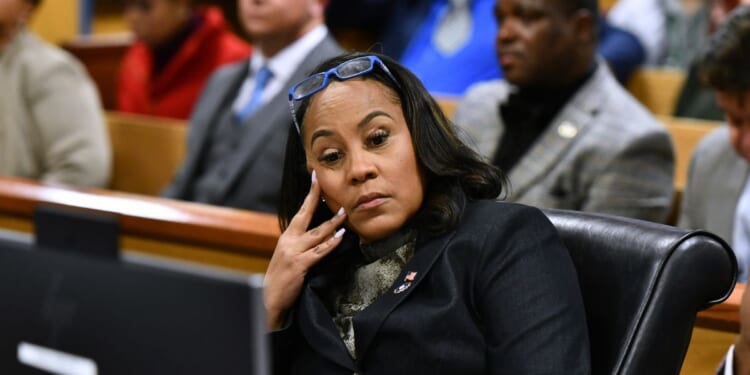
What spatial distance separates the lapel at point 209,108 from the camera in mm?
3100

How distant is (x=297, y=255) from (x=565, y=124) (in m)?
1.19

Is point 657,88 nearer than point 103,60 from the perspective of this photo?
Yes

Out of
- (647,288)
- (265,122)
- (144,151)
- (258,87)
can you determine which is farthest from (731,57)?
(144,151)

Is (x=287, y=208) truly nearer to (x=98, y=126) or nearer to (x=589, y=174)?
(x=589, y=174)

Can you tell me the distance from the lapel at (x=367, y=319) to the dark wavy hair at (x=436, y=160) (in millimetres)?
34

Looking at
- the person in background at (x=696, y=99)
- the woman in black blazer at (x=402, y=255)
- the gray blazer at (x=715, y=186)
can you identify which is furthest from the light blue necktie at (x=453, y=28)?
the woman in black blazer at (x=402, y=255)

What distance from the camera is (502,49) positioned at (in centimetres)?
279

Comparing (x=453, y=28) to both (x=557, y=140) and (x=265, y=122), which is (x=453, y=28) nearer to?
(x=265, y=122)

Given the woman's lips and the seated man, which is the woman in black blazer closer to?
the woman's lips

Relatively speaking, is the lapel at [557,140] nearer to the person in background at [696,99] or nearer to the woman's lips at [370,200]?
the person in background at [696,99]

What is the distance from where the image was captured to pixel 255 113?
2955mm

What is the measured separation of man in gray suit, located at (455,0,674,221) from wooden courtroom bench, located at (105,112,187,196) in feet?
3.51

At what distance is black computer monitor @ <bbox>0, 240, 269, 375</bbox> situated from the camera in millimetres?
810

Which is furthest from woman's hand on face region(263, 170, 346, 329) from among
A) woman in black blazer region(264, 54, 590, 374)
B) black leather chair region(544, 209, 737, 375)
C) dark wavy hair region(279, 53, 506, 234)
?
black leather chair region(544, 209, 737, 375)
